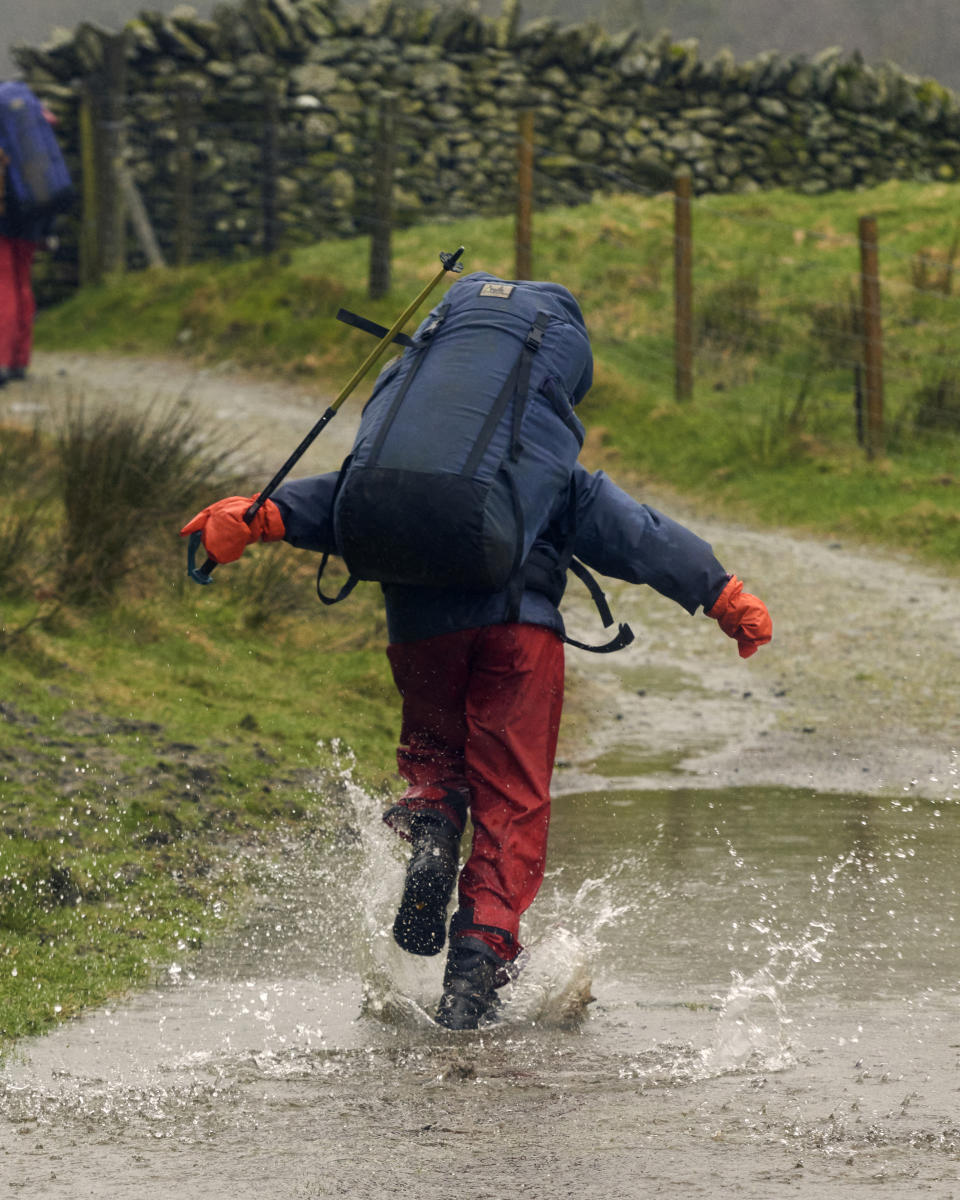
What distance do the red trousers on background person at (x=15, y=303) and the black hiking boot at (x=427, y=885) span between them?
9.98m

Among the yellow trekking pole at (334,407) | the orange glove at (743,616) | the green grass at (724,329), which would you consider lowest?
the green grass at (724,329)

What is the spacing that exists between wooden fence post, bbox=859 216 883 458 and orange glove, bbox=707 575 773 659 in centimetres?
A: 806

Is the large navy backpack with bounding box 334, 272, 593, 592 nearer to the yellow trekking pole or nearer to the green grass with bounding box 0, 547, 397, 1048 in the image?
the yellow trekking pole

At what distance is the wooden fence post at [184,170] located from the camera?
17.2 metres

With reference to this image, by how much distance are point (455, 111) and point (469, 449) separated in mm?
16685

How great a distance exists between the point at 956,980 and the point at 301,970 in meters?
1.55

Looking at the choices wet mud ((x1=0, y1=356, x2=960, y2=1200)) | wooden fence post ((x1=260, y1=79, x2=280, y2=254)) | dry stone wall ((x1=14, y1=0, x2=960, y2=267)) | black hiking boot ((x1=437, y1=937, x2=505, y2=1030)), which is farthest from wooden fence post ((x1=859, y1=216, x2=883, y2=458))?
black hiking boot ((x1=437, y1=937, x2=505, y2=1030))

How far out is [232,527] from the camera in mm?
3777

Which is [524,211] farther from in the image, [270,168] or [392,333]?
[392,333]

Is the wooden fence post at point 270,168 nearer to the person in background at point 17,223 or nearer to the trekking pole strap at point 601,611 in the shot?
the person in background at point 17,223

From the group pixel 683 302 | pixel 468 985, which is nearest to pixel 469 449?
pixel 468 985

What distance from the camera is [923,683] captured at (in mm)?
7496

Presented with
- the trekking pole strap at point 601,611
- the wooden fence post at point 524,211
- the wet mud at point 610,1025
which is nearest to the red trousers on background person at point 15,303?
the wooden fence post at point 524,211

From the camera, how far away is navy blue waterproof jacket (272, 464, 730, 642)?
381 centimetres
